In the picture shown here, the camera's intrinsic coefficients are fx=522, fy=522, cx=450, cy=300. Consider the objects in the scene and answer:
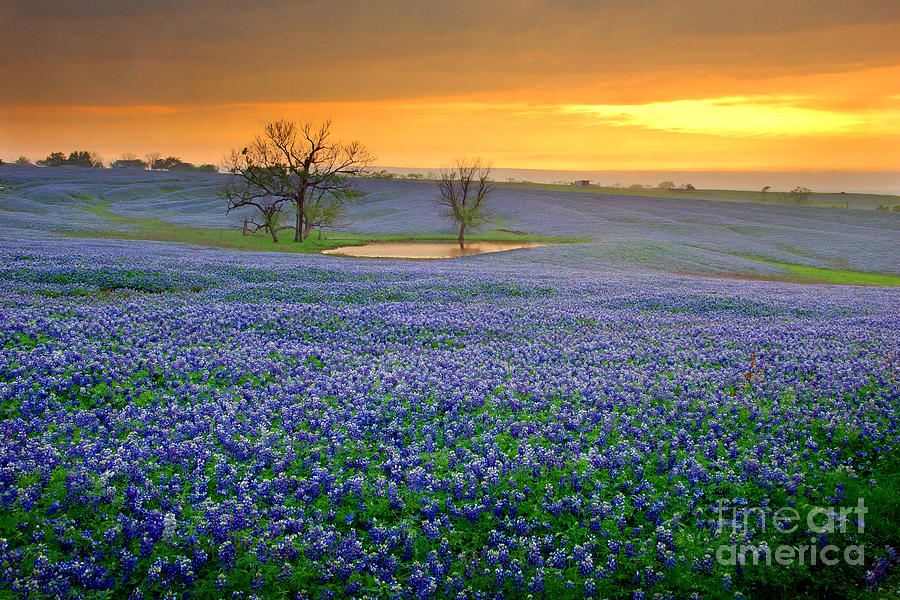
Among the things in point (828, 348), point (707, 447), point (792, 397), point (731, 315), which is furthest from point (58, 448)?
point (731, 315)

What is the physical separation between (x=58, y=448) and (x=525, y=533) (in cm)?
582

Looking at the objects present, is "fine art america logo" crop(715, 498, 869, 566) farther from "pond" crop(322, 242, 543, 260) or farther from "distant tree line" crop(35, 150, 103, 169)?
"distant tree line" crop(35, 150, 103, 169)

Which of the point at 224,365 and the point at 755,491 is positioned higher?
the point at 224,365

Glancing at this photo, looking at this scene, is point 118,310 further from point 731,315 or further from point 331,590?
point 731,315

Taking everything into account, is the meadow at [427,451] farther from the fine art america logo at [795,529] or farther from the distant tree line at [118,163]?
the distant tree line at [118,163]

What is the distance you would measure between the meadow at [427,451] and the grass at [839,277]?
31.6 meters

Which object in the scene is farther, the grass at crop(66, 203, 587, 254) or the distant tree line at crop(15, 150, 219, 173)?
the distant tree line at crop(15, 150, 219, 173)

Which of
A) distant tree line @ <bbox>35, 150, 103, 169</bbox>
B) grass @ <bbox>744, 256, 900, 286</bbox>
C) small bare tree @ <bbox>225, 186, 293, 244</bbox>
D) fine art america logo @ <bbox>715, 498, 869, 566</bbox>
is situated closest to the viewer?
fine art america logo @ <bbox>715, 498, 869, 566</bbox>

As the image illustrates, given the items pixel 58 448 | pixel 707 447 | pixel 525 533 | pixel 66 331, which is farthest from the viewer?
pixel 66 331

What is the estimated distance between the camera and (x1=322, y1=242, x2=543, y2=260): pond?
176 feet

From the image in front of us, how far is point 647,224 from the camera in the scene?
281 feet

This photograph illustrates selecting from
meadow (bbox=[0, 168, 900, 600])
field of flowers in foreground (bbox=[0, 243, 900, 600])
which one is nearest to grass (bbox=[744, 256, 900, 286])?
meadow (bbox=[0, 168, 900, 600])

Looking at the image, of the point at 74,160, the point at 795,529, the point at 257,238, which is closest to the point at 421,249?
the point at 257,238

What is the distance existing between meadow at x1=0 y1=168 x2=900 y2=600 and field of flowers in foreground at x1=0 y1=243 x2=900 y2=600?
1.3 inches
